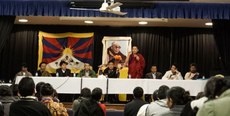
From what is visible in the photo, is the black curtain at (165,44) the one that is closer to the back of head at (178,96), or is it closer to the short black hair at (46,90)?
the short black hair at (46,90)

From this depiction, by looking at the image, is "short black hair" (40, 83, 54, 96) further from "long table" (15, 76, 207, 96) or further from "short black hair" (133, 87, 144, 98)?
"long table" (15, 76, 207, 96)

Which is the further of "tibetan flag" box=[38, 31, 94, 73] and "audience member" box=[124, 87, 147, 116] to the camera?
"tibetan flag" box=[38, 31, 94, 73]

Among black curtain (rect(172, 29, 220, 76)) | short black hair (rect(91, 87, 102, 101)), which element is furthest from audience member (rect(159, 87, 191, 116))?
black curtain (rect(172, 29, 220, 76))

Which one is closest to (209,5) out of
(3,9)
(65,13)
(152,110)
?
(65,13)

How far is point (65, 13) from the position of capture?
9289 millimetres

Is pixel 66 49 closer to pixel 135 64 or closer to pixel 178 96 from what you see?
pixel 135 64

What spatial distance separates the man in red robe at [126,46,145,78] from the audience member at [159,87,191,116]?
26.4ft

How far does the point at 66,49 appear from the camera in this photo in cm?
1225

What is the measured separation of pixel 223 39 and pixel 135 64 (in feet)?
11.1

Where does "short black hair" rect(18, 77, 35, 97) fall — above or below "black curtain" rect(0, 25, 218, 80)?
below

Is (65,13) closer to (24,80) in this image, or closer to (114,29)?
(114,29)

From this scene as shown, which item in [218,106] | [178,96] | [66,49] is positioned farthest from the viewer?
[66,49]

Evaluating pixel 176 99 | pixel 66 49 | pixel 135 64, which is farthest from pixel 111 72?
pixel 176 99

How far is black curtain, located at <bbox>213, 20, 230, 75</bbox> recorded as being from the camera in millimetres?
8945
